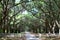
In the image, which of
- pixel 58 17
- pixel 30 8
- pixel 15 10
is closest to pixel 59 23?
pixel 58 17

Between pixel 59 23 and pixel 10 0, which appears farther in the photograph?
pixel 59 23

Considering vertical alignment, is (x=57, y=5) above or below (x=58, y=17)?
above

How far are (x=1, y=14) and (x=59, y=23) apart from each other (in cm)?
844

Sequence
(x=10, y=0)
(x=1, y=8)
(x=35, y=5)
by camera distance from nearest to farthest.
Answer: (x=10, y=0), (x=1, y=8), (x=35, y=5)

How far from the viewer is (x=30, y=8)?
19.7m

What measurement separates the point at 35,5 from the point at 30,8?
4.66 ft

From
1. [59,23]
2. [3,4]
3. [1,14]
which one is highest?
[3,4]

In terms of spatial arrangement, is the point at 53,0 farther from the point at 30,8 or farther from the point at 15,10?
the point at 15,10

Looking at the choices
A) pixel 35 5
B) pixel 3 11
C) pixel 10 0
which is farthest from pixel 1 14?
pixel 35 5

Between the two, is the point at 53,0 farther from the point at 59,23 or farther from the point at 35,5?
the point at 59,23

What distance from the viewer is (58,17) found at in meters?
18.4

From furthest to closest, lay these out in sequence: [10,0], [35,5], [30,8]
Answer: [30,8] < [35,5] < [10,0]

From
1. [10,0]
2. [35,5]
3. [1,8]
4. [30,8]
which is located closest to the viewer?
[10,0]

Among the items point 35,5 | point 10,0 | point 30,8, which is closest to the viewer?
point 10,0
